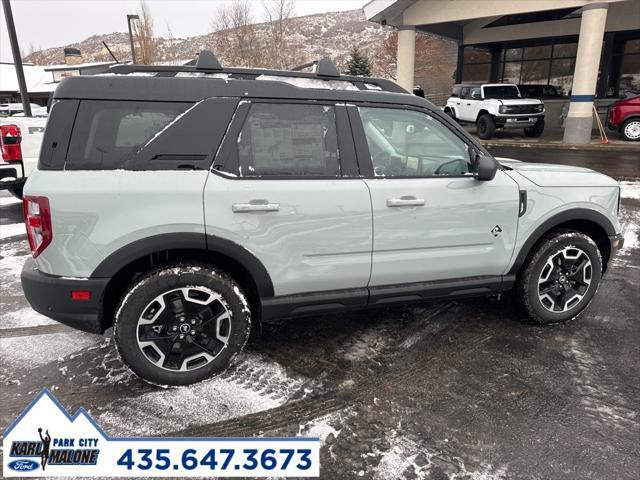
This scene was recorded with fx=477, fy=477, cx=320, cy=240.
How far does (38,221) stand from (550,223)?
11.3 ft

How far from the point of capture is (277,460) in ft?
7.43

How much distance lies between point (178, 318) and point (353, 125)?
1.66m

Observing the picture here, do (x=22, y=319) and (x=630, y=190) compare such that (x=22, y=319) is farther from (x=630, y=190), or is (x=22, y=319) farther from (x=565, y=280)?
(x=630, y=190)

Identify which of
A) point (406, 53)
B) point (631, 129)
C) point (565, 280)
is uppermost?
point (406, 53)

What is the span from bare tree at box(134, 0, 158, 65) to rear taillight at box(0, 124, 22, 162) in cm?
2378

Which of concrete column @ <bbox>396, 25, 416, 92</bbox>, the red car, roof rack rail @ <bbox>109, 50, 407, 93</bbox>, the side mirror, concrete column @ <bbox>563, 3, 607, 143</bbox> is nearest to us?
roof rack rail @ <bbox>109, 50, 407, 93</bbox>

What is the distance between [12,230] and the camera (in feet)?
21.9

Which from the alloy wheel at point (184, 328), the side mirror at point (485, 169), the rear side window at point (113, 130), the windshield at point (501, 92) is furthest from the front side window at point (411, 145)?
the windshield at point (501, 92)

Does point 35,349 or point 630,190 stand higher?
point 35,349

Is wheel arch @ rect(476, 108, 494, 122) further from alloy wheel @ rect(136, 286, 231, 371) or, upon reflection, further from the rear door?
alloy wheel @ rect(136, 286, 231, 371)

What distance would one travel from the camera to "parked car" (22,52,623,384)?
2.68 m

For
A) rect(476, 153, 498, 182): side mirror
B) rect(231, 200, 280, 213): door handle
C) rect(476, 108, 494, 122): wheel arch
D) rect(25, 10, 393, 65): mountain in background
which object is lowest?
rect(476, 108, 494, 122): wheel arch

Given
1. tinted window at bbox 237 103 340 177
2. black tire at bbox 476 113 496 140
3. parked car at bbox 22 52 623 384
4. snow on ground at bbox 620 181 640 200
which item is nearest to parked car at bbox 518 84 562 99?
black tire at bbox 476 113 496 140

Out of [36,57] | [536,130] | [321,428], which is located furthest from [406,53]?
[36,57]
